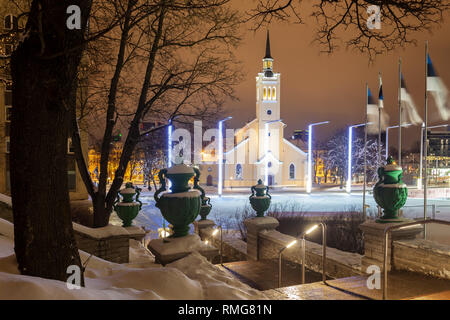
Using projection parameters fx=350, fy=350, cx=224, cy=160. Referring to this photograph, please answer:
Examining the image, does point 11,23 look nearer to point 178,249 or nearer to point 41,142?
point 41,142

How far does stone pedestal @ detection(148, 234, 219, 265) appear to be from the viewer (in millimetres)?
5000

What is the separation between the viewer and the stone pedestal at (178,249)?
5.00 meters

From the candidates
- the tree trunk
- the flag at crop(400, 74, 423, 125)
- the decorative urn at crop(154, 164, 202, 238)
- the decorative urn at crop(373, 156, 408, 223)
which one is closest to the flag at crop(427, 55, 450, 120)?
the flag at crop(400, 74, 423, 125)

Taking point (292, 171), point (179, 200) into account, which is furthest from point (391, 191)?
point (292, 171)

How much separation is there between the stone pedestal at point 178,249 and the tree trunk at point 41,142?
1.57 meters

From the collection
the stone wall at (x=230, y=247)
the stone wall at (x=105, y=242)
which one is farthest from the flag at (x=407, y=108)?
the stone wall at (x=105, y=242)

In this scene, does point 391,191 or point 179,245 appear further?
point 391,191

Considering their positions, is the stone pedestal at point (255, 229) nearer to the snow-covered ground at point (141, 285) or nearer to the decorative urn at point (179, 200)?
the decorative urn at point (179, 200)

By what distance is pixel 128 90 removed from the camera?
1070 centimetres

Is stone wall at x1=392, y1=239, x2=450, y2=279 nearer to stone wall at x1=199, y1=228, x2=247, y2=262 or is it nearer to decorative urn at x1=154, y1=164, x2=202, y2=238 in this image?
decorative urn at x1=154, y1=164, x2=202, y2=238

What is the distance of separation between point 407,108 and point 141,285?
Answer: 17652 millimetres

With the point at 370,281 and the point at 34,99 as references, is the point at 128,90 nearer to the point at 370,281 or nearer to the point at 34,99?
the point at 34,99

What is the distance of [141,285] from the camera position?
12.4 feet
